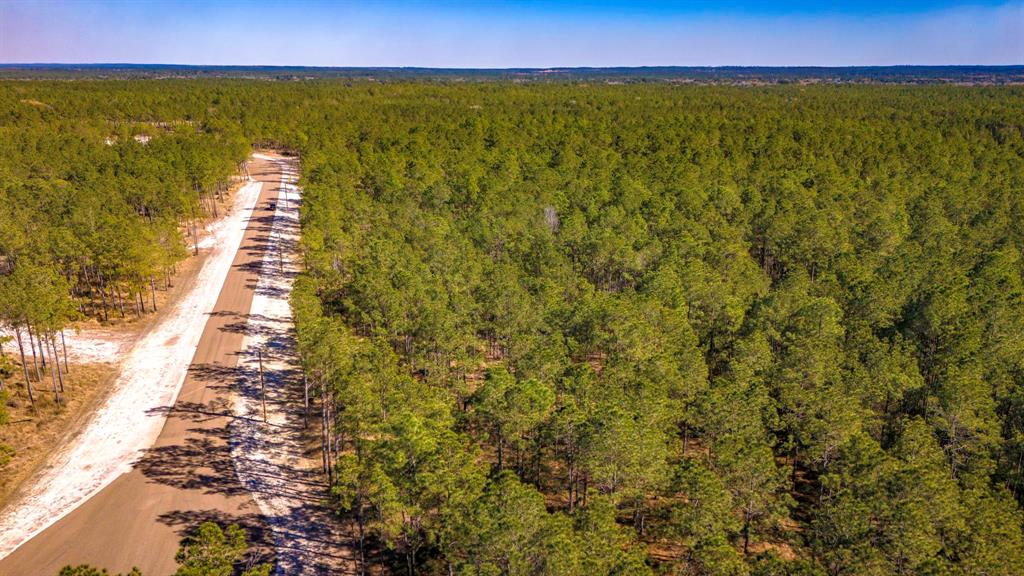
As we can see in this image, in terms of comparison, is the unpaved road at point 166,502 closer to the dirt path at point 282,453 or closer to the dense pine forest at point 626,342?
the dirt path at point 282,453

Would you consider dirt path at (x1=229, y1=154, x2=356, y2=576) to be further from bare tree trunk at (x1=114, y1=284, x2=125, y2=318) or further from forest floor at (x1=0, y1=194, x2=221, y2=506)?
bare tree trunk at (x1=114, y1=284, x2=125, y2=318)

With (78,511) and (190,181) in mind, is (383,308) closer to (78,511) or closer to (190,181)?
(78,511)

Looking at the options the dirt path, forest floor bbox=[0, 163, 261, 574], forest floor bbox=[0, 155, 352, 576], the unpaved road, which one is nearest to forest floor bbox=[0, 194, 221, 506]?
forest floor bbox=[0, 163, 261, 574]

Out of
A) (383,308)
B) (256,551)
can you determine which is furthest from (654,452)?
(383,308)

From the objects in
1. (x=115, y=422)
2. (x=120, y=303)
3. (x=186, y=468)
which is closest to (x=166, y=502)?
(x=186, y=468)

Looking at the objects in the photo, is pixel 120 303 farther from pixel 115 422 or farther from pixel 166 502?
pixel 166 502
